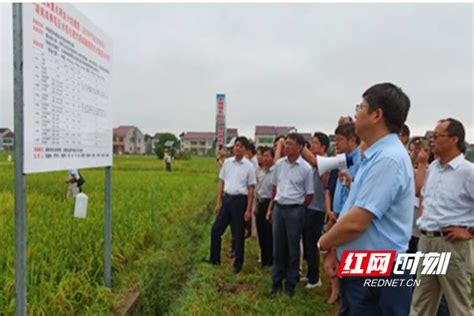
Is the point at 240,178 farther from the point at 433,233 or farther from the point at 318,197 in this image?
the point at 433,233

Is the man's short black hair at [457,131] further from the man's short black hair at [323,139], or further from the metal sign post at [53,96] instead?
the metal sign post at [53,96]

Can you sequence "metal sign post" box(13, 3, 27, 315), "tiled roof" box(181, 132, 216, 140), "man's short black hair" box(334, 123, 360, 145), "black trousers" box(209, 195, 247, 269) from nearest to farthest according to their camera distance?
"metal sign post" box(13, 3, 27, 315) < "man's short black hair" box(334, 123, 360, 145) < "black trousers" box(209, 195, 247, 269) < "tiled roof" box(181, 132, 216, 140)

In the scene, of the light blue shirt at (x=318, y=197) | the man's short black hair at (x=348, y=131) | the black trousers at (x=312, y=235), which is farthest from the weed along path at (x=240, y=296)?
the man's short black hair at (x=348, y=131)

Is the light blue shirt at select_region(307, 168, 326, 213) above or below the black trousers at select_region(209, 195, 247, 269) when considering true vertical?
above

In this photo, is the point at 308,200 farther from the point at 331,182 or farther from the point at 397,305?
the point at 397,305

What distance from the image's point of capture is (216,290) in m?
4.03

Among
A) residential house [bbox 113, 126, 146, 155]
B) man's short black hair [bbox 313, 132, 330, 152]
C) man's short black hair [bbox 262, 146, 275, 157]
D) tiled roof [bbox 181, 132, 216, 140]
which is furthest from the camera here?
tiled roof [bbox 181, 132, 216, 140]

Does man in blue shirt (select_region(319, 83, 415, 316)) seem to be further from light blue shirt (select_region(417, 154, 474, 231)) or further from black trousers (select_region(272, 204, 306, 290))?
black trousers (select_region(272, 204, 306, 290))

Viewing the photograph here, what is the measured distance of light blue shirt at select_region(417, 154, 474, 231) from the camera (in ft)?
9.18

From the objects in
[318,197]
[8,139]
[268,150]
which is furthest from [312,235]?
[8,139]

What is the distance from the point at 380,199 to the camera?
1.76 meters

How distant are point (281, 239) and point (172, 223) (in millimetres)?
2743

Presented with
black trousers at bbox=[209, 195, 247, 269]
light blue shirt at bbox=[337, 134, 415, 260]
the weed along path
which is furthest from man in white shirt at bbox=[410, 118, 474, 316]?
black trousers at bbox=[209, 195, 247, 269]

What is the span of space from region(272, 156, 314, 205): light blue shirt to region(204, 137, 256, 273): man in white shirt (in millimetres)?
939
